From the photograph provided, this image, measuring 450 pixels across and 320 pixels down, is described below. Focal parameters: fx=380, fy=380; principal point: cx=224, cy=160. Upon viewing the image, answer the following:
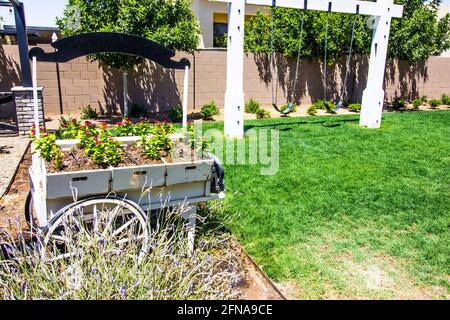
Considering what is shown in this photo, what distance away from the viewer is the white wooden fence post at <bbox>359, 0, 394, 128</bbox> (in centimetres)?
891

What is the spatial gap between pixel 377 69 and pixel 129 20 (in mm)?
6013

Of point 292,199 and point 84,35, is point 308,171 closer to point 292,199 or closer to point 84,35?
point 292,199

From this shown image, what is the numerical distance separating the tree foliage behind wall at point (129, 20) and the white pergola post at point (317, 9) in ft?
7.97

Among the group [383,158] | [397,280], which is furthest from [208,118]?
[397,280]

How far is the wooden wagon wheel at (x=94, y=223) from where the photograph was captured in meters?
2.57

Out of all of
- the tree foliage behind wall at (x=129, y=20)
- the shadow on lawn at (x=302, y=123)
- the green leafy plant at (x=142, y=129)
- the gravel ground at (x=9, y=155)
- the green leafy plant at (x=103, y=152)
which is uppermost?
the tree foliage behind wall at (x=129, y=20)

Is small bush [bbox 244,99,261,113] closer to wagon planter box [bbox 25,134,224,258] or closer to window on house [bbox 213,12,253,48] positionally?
Result: window on house [bbox 213,12,253,48]

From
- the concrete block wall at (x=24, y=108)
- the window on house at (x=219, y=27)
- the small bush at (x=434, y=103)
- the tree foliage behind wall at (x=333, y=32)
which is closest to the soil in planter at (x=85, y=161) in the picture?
the concrete block wall at (x=24, y=108)

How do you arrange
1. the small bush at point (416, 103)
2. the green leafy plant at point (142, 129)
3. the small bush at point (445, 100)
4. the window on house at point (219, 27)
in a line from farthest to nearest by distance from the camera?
1. the window on house at point (219, 27)
2. the small bush at point (445, 100)
3. the small bush at point (416, 103)
4. the green leafy plant at point (142, 129)

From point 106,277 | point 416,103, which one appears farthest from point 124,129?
point 416,103

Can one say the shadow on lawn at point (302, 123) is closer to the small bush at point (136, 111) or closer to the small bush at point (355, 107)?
the small bush at point (355, 107)

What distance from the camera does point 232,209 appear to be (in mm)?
4320

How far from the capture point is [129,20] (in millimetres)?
8844

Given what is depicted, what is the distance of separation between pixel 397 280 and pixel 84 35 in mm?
3415
